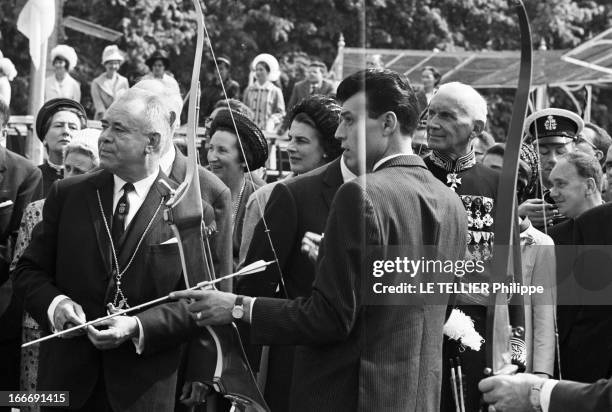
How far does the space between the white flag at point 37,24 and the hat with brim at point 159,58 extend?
54.7 inches

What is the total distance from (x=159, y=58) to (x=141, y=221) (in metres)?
7.34

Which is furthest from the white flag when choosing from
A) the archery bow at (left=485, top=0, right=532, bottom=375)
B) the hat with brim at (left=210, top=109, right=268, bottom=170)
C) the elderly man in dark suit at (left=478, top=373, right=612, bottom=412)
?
the elderly man in dark suit at (left=478, top=373, right=612, bottom=412)

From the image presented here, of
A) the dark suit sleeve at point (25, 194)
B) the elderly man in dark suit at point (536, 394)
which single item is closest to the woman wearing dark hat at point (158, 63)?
the dark suit sleeve at point (25, 194)

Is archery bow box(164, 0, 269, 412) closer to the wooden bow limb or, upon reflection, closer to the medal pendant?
the wooden bow limb

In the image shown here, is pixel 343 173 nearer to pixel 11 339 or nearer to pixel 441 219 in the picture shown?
pixel 441 219

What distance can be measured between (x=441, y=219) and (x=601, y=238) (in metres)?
1.63

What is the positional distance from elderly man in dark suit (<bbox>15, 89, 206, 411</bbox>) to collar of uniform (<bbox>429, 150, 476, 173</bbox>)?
1069mm

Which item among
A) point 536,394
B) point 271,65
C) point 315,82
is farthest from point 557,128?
point 271,65

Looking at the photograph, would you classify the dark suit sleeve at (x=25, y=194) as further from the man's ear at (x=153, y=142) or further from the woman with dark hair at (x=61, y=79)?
the woman with dark hair at (x=61, y=79)

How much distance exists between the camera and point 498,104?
16.6ft

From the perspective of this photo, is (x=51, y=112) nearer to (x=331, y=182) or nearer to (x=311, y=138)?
(x=311, y=138)

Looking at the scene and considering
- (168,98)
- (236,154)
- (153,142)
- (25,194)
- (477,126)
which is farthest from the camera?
(236,154)

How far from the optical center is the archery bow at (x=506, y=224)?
369 centimetres

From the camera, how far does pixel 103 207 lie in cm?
505
